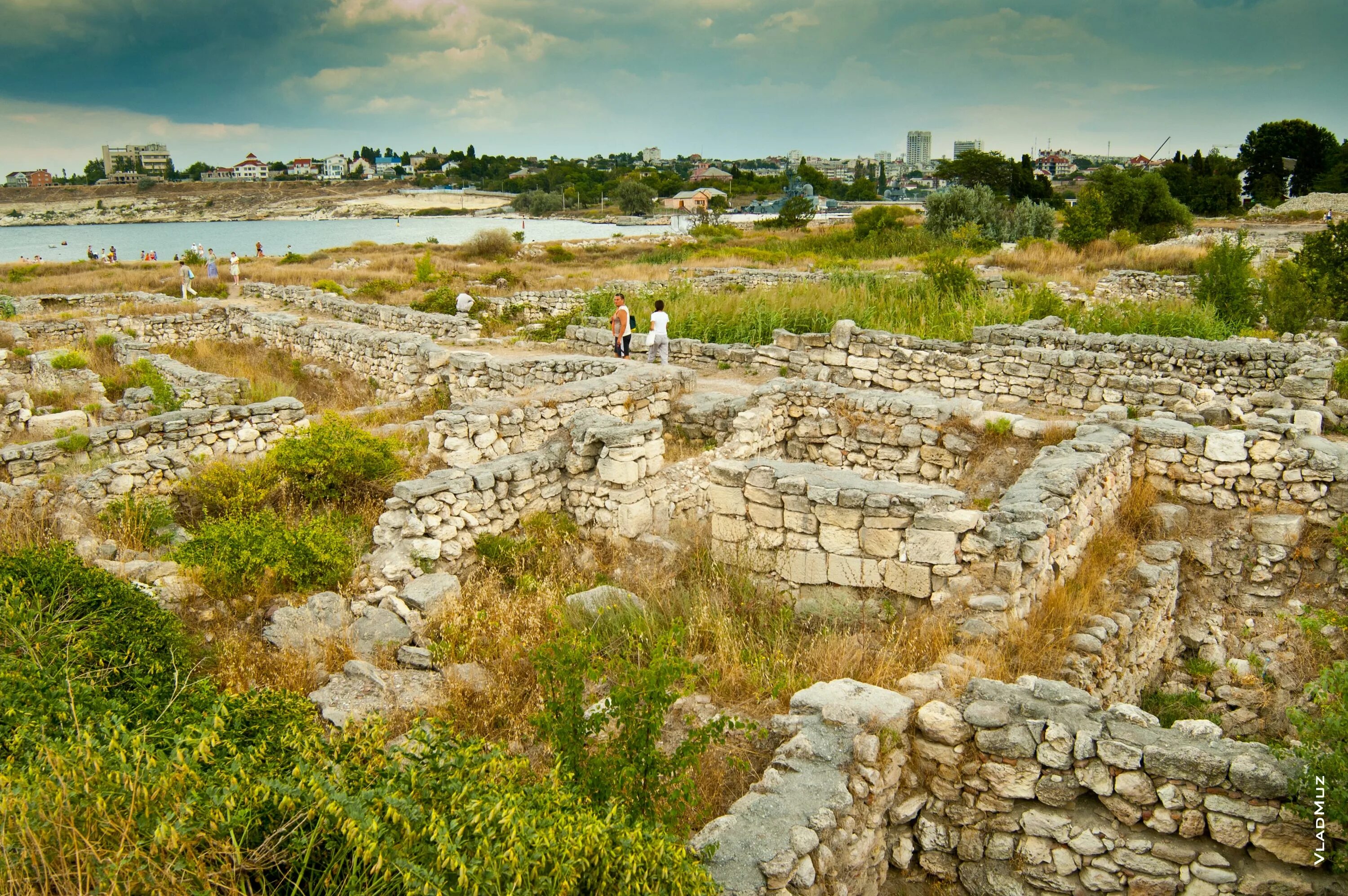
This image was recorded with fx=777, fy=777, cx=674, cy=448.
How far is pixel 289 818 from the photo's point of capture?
2.96 m

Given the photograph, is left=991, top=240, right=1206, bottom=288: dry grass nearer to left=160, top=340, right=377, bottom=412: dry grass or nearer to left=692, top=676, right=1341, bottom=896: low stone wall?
left=160, top=340, right=377, bottom=412: dry grass

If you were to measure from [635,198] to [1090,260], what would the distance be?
3001 inches

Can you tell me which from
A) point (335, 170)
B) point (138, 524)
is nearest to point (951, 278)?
point (138, 524)

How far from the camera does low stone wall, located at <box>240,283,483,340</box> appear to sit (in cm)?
→ 2055

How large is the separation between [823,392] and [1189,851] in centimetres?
838

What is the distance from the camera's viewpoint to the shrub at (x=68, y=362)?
16.3m

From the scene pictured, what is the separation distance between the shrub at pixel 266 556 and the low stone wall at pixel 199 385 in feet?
23.6

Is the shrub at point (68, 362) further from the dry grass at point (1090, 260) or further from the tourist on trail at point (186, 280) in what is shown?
the dry grass at point (1090, 260)

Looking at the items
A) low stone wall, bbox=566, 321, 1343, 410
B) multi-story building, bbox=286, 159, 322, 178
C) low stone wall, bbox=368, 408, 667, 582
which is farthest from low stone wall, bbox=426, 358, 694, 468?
multi-story building, bbox=286, 159, 322, 178

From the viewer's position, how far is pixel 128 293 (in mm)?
27812

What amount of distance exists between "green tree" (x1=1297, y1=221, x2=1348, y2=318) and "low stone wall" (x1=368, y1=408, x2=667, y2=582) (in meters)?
15.6

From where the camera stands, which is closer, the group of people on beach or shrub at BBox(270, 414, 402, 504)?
shrub at BBox(270, 414, 402, 504)

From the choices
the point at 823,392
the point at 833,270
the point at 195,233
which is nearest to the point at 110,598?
the point at 823,392

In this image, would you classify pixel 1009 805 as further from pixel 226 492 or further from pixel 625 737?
pixel 226 492
